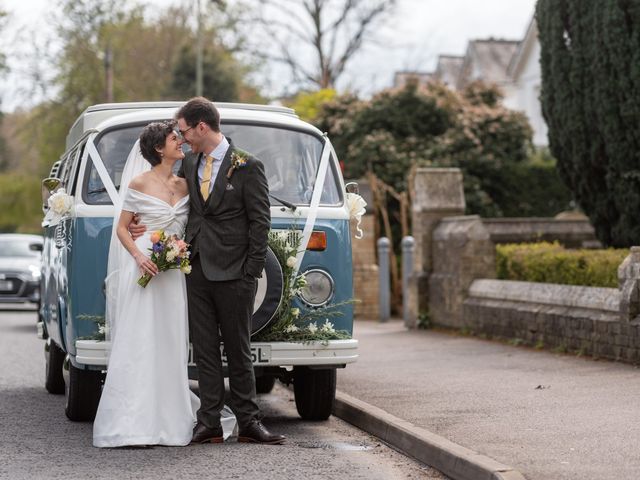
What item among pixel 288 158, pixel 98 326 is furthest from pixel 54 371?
pixel 288 158

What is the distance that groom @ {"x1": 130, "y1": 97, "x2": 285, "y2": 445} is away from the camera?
801 cm

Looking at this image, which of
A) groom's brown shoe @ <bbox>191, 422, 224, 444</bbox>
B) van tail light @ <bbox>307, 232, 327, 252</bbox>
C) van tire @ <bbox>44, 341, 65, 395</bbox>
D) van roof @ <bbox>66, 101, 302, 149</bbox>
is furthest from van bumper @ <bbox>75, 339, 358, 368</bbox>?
van tire @ <bbox>44, 341, 65, 395</bbox>

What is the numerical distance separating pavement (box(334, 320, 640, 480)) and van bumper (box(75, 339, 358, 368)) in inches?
20.7

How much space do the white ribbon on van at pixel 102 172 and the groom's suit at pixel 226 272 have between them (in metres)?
0.88

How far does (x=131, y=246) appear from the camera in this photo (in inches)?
323

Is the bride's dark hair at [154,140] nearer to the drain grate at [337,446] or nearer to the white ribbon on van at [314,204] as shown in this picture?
the white ribbon on van at [314,204]

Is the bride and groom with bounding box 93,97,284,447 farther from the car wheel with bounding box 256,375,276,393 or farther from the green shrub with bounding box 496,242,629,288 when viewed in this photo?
the green shrub with bounding box 496,242,629,288

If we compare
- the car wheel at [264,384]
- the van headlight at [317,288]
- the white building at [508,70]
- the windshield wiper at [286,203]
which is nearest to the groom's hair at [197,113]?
the windshield wiper at [286,203]

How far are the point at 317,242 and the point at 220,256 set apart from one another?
1.21 meters

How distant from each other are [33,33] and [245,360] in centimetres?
4799

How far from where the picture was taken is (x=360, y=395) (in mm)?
10406

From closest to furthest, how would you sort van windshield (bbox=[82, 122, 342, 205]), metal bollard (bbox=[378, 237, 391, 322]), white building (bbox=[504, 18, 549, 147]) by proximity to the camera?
van windshield (bbox=[82, 122, 342, 205]) → metal bollard (bbox=[378, 237, 391, 322]) → white building (bbox=[504, 18, 549, 147])

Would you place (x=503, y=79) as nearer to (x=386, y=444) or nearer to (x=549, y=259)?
(x=549, y=259)

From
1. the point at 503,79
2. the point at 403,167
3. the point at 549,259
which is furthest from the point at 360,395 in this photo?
the point at 503,79
